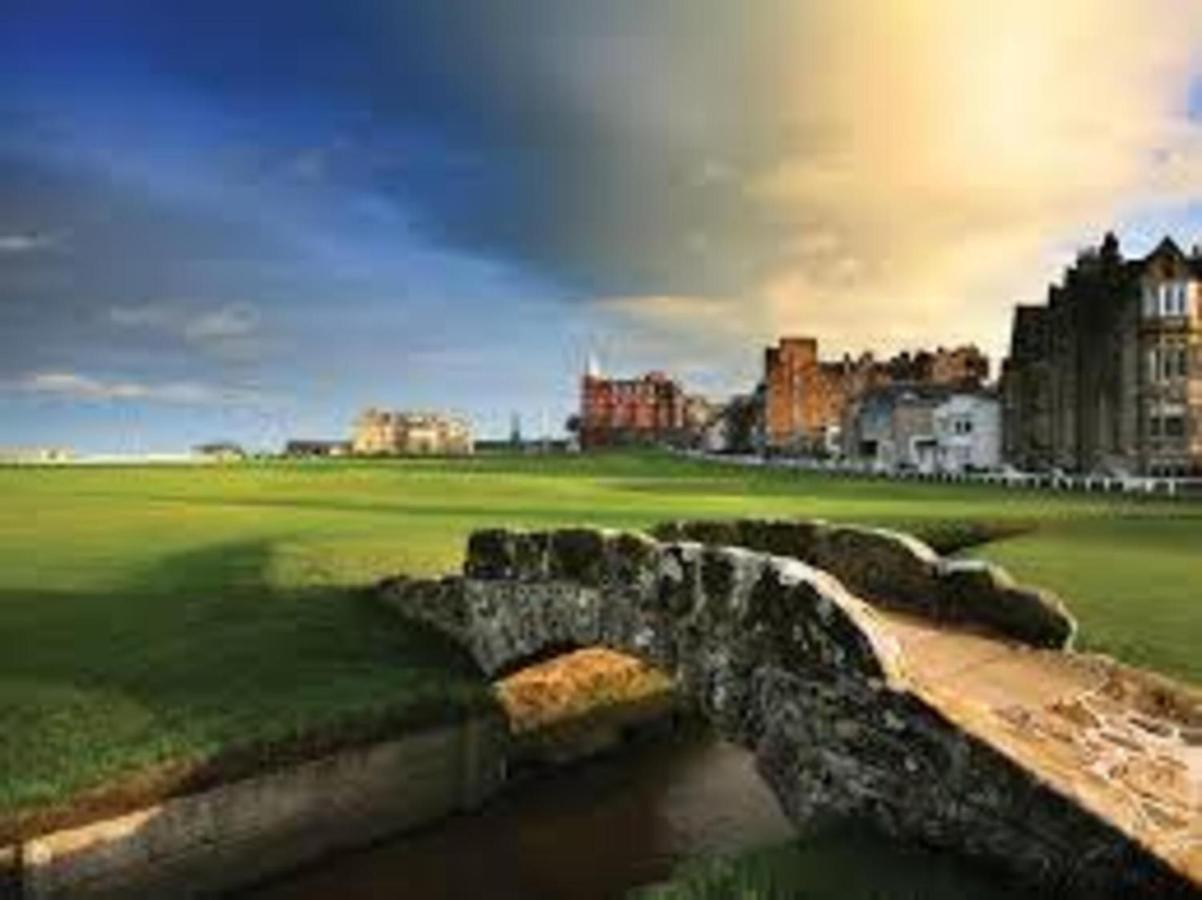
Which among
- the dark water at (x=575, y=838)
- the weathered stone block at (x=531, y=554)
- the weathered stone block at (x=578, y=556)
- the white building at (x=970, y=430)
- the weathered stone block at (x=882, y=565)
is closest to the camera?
the dark water at (x=575, y=838)

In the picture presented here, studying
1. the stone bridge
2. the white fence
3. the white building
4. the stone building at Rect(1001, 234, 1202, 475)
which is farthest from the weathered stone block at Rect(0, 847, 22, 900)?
the white building

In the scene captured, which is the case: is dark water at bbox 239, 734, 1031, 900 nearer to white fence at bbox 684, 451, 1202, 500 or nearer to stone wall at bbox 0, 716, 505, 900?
stone wall at bbox 0, 716, 505, 900

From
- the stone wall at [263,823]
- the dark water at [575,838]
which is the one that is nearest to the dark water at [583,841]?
the dark water at [575,838]

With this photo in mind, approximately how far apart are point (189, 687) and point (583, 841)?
23.7 feet

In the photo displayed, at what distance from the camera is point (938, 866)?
1598cm

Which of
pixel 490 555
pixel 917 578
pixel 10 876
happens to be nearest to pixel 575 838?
pixel 490 555

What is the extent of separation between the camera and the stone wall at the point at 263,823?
19.7 metres

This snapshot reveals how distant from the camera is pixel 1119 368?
98750mm

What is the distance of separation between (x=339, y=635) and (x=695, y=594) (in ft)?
35.9

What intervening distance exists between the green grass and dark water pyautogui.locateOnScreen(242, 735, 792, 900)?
2.07m

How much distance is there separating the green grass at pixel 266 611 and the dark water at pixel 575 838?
207 centimetres

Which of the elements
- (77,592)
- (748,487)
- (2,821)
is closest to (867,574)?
(2,821)

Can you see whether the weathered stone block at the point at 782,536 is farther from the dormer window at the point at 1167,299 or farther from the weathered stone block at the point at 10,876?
the dormer window at the point at 1167,299

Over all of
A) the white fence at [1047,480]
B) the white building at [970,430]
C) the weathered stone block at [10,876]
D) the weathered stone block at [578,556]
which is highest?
the white building at [970,430]
